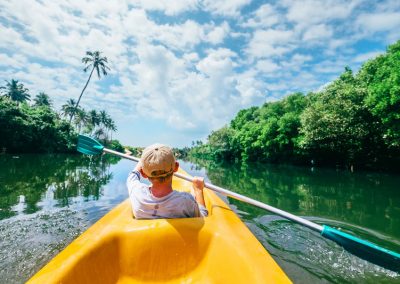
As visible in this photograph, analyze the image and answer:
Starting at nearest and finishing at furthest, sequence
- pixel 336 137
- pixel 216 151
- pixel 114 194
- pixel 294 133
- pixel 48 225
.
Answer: pixel 48 225, pixel 114 194, pixel 336 137, pixel 294 133, pixel 216 151

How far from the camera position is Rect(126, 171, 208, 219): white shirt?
6.55 feet

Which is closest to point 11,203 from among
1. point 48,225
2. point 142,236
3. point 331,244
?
point 48,225

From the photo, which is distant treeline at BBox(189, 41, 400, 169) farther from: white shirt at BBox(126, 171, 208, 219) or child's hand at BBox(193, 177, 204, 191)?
white shirt at BBox(126, 171, 208, 219)

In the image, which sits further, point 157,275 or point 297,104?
point 297,104

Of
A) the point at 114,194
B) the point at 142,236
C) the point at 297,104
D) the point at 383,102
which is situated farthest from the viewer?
the point at 297,104

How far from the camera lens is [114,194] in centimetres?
743

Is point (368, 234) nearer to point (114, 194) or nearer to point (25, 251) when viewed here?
point (25, 251)

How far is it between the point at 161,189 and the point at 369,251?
1.84 metres

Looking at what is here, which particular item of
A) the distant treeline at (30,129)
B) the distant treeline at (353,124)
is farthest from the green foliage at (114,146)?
the distant treeline at (353,124)

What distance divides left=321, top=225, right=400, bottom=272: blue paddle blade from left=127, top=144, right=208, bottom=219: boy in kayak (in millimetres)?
1236

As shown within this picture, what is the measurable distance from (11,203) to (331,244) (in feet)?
→ 20.8

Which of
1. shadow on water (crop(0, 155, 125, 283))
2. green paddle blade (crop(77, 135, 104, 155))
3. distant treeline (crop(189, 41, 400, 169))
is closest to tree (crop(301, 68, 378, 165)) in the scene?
distant treeline (crop(189, 41, 400, 169))

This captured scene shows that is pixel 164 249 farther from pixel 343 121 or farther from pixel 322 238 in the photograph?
pixel 343 121

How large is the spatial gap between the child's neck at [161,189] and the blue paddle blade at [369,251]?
1535 mm
